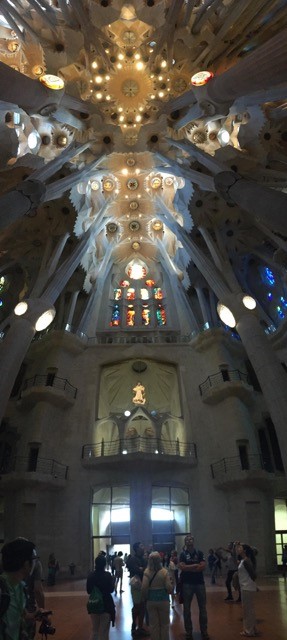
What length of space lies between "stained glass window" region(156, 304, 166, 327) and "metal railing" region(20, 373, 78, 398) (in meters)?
8.18

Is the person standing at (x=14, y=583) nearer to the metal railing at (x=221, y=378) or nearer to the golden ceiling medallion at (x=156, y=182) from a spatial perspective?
the metal railing at (x=221, y=378)

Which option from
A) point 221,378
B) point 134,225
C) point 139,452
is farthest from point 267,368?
point 134,225

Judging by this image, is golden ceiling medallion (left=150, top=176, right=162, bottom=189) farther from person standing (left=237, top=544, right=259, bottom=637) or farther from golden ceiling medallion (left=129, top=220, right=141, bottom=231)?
person standing (left=237, top=544, right=259, bottom=637)

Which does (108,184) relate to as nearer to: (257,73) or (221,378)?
(221,378)

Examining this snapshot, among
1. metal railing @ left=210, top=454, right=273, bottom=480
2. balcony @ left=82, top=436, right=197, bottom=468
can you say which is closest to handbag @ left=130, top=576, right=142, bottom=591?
balcony @ left=82, top=436, right=197, bottom=468

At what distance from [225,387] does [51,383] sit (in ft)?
33.2

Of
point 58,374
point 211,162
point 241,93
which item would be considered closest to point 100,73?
point 211,162

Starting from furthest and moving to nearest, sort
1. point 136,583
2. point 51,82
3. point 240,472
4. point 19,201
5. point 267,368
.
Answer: point 240,472
point 267,368
point 51,82
point 19,201
point 136,583

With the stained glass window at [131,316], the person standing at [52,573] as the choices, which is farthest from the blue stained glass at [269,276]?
the person standing at [52,573]

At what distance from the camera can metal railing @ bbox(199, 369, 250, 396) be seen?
2370cm

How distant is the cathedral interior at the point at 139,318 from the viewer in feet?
63.7

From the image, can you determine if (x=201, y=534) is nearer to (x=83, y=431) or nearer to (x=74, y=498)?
Result: (x=74, y=498)

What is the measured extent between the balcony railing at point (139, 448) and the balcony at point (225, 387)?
2.90m

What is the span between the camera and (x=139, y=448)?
21453mm
